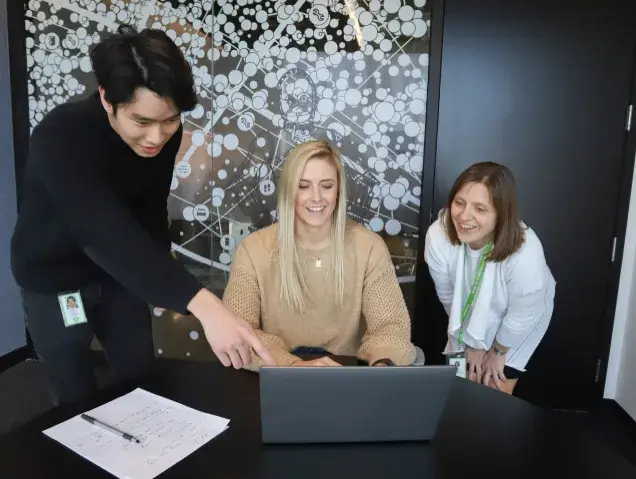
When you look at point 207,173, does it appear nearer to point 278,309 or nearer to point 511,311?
point 278,309

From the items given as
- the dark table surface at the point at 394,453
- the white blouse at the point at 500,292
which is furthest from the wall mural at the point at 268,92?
the dark table surface at the point at 394,453

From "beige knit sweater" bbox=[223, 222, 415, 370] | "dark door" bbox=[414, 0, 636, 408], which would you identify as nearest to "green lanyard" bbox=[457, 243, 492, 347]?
"beige knit sweater" bbox=[223, 222, 415, 370]

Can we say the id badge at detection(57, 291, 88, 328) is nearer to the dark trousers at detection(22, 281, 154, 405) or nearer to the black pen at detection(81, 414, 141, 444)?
the dark trousers at detection(22, 281, 154, 405)

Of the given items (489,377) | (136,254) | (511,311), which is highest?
(136,254)

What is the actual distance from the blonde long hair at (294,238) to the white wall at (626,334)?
163 cm

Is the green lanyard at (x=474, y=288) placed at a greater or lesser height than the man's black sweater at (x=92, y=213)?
lesser

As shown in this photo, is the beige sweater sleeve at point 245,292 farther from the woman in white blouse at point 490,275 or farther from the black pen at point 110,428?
the woman in white blouse at point 490,275

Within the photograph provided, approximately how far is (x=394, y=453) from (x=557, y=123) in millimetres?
2108

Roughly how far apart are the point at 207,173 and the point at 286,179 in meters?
1.22

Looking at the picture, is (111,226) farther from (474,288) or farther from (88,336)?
(474,288)

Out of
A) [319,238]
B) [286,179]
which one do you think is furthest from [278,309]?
[286,179]

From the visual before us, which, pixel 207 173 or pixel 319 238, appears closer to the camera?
pixel 319 238

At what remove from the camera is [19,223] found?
140cm

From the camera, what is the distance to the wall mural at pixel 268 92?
102 inches
